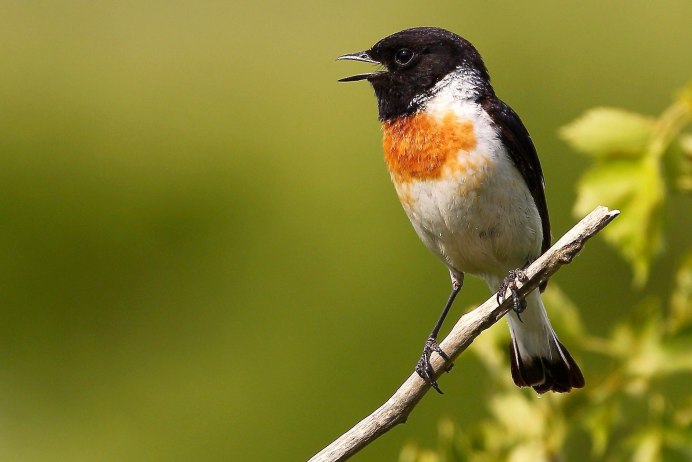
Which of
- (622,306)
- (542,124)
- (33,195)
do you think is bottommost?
(622,306)

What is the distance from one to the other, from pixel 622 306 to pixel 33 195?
439cm

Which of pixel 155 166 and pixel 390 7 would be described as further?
pixel 155 166

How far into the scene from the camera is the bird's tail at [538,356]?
9.29 ft

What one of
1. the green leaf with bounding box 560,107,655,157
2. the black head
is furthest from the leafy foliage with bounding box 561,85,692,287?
the black head

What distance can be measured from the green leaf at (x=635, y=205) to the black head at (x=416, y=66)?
0.68 m

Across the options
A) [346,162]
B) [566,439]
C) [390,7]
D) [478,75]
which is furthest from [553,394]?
[390,7]

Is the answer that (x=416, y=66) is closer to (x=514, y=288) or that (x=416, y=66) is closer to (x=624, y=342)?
(x=514, y=288)

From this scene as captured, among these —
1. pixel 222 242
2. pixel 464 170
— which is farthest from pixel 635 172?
pixel 222 242

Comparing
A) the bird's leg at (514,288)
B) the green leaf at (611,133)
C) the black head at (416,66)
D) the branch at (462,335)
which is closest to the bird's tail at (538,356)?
the bird's leg at (514,288)

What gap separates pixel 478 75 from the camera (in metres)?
3.16

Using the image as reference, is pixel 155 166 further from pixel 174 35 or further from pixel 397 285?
pixel 397 285

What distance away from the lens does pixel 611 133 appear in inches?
100

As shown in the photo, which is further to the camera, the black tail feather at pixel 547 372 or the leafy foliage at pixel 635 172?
the black tail feather at pixel 547 372

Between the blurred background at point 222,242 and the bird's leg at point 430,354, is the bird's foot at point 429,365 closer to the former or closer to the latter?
the bird's leg at point 430,354
